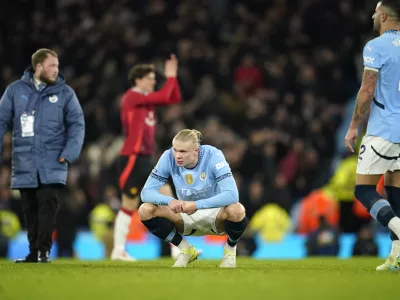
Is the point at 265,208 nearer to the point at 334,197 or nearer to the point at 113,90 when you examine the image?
the point at 334,197

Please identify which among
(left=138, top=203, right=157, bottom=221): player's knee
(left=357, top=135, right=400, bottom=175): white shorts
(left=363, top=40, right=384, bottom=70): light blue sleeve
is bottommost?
(left=138, top=203, right=157, bottom=221): player's knee

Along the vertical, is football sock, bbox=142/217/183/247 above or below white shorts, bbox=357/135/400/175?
below

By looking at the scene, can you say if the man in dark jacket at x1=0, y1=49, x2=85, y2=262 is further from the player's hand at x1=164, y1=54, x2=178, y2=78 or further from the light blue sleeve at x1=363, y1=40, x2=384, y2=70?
the light blue sleeve at x1=363, y1=40, x2=384, y2=70

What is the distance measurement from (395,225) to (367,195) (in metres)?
0.48

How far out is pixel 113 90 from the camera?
826 inches

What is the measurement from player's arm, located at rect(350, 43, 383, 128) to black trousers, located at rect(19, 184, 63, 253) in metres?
3.65

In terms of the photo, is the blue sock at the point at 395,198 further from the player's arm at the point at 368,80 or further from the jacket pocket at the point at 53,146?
the jacket pocket at the point at 53,146

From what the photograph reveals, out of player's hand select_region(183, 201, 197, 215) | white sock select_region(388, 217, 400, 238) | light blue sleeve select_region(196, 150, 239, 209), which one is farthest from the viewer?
light blue sleeve select_region(196, 150, 239, 209)

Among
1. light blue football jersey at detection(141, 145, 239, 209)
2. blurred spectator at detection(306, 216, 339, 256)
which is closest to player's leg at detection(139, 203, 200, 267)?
light blue football jersey at detection(141, 145, 239, 209)

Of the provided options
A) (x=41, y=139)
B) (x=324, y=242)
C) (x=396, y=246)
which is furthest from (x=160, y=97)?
(x=324, y=242)

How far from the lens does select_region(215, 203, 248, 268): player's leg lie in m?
9.01

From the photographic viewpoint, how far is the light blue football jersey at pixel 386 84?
886cm

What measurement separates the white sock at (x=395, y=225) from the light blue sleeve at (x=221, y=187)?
139cm

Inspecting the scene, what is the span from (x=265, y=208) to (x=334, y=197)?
124cm
